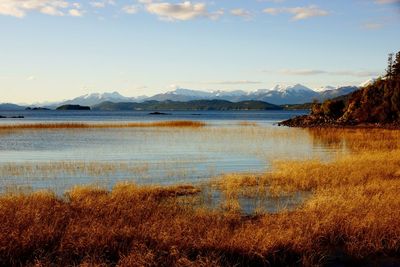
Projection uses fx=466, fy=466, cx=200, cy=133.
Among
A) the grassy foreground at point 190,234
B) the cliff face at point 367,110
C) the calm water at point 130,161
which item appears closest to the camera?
the grassy foreground at point 190,234

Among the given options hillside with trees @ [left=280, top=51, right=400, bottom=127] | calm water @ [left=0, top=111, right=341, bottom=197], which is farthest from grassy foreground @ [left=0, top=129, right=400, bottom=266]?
hillside with trees @ [left=280, top=51, right=400, bottom=127]

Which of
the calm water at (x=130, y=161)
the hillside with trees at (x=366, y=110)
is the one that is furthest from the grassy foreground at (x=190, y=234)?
the hillside with trees at (x=366, y=110)

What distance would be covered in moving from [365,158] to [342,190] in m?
15.1

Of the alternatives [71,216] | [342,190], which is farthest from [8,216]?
[342,190]

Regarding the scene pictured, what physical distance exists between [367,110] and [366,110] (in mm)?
225

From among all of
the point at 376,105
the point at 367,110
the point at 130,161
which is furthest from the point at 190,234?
the point at 376,105

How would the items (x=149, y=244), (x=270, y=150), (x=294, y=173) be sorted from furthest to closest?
(x=270, y=150) < (x=294, y=173) < (x=149, y=244)

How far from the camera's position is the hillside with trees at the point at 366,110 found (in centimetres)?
10200

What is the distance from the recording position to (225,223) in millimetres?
16797

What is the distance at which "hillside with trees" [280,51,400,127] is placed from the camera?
102 m

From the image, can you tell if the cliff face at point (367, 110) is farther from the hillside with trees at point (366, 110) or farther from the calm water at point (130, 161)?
the calm water at point (130, 161)

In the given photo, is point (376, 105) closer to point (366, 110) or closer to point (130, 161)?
point (366, 110)

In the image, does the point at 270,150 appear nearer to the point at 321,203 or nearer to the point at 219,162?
the point at 219,162

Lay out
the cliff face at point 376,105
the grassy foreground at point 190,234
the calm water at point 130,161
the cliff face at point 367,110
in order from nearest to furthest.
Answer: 1. the grassy foreground at point 190,234
2. the calm water at point 130,161
3. the cliff face at point 376,105
4. the cliff face at point 367,110
